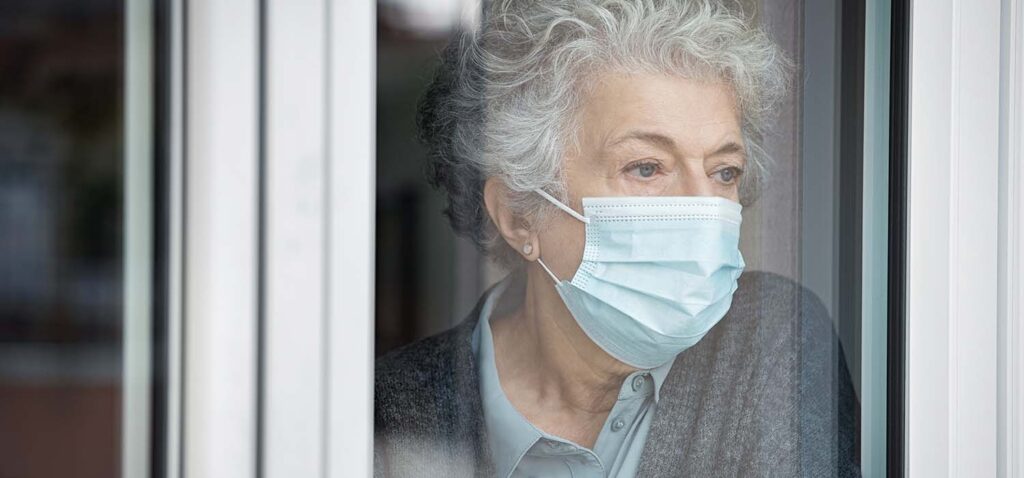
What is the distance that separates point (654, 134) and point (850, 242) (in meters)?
0.40

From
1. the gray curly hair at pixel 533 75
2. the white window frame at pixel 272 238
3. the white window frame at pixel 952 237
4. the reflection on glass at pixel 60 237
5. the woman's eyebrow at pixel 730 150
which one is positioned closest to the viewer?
the reflection on glass at pixel 60 237

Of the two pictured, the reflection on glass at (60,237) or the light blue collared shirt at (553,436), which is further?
the light blue collared shirt at (553,436)

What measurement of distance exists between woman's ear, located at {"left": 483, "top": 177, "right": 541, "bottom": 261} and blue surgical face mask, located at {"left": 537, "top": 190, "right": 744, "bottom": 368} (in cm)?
3

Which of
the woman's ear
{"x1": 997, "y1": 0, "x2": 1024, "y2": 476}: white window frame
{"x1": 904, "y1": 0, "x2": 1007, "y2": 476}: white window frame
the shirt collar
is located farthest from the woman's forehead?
{"x1": 997, "y1": 0, "x2": 1024, "y2": 476}: white window frame

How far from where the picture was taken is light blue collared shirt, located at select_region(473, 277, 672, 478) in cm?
113

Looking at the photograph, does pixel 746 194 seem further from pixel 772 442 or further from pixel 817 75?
pixel 772 442

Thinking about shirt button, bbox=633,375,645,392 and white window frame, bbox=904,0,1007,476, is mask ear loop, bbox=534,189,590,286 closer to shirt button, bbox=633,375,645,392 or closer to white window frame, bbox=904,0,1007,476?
shirt button, bbox=633,375,645,392

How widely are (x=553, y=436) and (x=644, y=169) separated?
1.23ft

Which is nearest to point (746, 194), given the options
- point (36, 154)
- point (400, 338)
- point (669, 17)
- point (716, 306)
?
point (716, 306)

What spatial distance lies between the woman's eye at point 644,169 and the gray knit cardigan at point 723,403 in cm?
23

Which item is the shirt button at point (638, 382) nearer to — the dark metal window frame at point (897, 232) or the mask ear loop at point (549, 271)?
the mask ear loop at point (549, 271)

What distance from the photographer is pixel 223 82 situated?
93 centimetres

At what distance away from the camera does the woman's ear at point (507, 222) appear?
1.11 m

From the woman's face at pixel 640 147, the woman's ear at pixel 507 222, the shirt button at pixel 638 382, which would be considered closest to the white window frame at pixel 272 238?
the woman's ear at pixel 507 222
